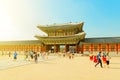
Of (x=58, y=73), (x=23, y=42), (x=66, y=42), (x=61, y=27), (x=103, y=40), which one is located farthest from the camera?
(x=23, y=42)

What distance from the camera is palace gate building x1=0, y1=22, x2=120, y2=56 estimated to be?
51.8 m

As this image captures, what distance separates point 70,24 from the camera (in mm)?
57250

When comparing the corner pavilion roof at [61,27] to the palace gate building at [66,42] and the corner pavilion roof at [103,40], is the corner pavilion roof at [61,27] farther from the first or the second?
the corner pavilion roof at [103,40]

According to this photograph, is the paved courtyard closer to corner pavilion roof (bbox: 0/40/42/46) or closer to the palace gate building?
the palace gate building

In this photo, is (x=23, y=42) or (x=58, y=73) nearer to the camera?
(x=58, y=73)

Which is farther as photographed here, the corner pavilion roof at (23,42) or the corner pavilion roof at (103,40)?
the corner pavilion roof at (23,42)

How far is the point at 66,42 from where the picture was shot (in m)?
56.8

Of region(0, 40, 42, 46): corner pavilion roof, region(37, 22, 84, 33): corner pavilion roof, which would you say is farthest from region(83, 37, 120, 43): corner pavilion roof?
region(0, 40, 42, 46): corner pavilion roof

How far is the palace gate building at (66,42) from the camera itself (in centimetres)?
5178

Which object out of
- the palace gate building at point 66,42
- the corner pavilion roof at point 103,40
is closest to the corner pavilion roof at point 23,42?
the palace gate building at point 66,42

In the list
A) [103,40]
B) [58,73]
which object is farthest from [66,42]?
[58,73]

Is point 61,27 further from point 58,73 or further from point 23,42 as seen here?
point 58,73

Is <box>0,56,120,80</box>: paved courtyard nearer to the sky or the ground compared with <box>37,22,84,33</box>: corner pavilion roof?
nearer to the ground

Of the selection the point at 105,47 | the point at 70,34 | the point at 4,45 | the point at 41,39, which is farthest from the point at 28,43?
the point at 105,47
